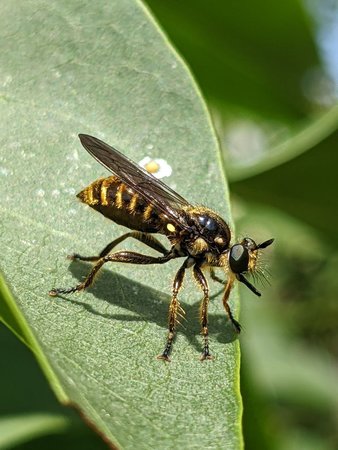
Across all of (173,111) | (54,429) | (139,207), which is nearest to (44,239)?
(173,111)

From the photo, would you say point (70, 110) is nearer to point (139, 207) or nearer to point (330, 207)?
point (139, 207)

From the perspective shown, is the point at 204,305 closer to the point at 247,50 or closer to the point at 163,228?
the point at 163,228

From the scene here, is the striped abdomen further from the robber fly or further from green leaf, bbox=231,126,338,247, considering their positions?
green leaf, bbox=231,126,338,247

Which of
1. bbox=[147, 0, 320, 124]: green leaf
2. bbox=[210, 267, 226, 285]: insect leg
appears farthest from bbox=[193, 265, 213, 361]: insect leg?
bbox=[147, 0, 320, 124]: green leaf

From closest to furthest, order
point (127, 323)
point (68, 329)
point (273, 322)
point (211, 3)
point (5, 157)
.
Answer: point (68, 329)
point (127, 323)
point (5, 157)
point (211, 3)
point (273, 322)

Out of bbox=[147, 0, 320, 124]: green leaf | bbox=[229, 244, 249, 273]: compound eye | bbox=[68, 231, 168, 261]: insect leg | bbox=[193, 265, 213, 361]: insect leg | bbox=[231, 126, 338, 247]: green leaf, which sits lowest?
bbox=[193, 265, 213, 361]: insect leg

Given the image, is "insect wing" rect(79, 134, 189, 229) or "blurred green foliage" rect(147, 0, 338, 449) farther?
"blurred green foliage" rect(147, 0, 338, 449)

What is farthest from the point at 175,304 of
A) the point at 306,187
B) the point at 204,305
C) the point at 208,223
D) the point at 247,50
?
the point at 247,50

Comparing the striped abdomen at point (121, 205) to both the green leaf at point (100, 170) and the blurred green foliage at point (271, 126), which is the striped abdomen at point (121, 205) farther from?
the blurred green foliage at point (271, 126)
